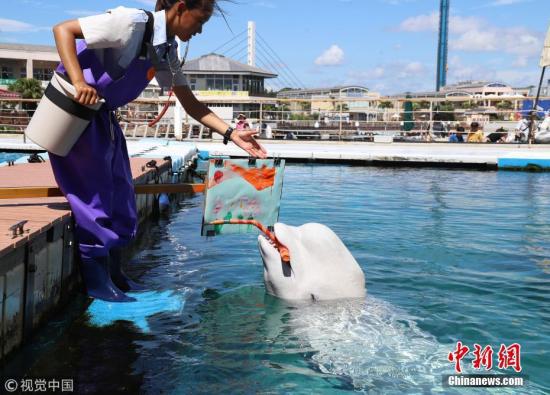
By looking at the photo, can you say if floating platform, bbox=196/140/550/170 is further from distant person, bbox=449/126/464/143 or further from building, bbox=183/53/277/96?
building, bbox=183/53/277/96

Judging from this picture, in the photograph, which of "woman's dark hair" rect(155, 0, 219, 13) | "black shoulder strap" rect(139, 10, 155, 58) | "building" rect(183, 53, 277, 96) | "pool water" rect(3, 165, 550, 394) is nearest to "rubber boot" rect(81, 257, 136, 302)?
"pool water" rect(3, 165, 550, 394)

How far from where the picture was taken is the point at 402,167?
51.0 feet

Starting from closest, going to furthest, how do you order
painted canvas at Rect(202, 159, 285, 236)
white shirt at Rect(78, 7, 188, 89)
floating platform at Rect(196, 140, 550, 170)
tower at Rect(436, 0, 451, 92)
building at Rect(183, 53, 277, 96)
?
white shirt at Rect(78, 7, 188, 89)
painted canvas at Rect(202, 159, 285, 236)
floating platform at Rect(196, 140, 550, 170)
building at Rect(183, 53, 277, 96)
tower at Rect(436, 0, 451, 92)

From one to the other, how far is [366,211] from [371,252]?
2.62 metres

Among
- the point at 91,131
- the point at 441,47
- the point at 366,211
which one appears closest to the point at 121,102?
the point at 91,131

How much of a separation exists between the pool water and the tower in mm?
145504

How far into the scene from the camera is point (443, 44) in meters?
146

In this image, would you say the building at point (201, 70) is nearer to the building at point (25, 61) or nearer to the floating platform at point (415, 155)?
the building at point (25, 61)

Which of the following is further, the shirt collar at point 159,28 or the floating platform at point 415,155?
the floating platform at point 415,155

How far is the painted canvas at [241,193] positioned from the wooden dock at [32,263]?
1.00 metres

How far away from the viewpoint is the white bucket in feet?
10.7

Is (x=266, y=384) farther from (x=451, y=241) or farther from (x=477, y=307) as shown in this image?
(x=451, y=241)

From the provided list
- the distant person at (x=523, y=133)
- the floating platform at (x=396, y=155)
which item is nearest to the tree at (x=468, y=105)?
the distant person at (x=523, y=133)

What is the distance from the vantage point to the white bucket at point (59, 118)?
10.7 feet
